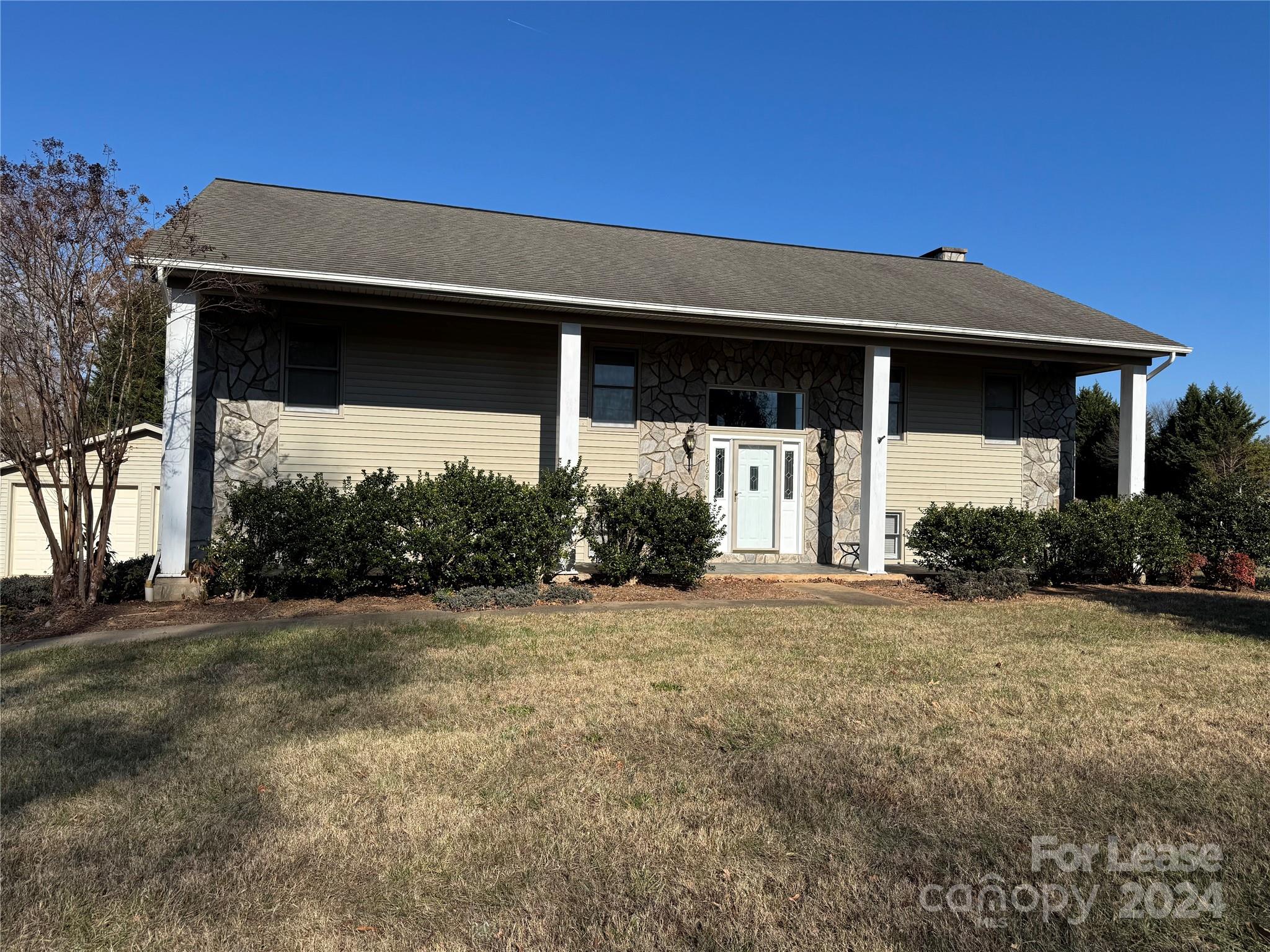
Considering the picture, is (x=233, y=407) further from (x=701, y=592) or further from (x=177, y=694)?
(x=177, y=694)

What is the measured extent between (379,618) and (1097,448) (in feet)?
62.4

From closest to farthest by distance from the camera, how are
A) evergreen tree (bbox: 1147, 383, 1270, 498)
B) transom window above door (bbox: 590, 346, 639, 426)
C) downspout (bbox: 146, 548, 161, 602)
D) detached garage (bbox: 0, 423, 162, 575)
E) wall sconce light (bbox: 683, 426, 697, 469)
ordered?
downspout (bbox: 146, 548, 161, 602)
transom window above door (bbox: 590, 346, 639, 426)
wall sconce light (bbox: 683, 426, 697, 469)
detached garage (bbox: 0, 423, 162, 575)
evergreen tree (bbox: 1147, 383, 1270, 498)

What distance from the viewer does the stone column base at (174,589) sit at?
31.0 feet

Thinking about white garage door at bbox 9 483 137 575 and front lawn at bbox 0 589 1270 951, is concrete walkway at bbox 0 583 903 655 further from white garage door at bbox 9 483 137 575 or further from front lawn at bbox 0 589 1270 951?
white garage door at bbox 9 483 137 575

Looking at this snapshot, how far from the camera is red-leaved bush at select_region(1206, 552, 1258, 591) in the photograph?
11758mm

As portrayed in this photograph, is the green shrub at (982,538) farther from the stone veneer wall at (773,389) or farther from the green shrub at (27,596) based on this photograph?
the green shrub at (27,596)

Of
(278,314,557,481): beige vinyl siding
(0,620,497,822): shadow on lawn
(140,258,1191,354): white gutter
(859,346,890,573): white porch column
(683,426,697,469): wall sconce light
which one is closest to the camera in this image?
(0,620,497,822): shadow on lawn

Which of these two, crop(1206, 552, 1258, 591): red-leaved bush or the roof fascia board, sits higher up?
the roof fascia board

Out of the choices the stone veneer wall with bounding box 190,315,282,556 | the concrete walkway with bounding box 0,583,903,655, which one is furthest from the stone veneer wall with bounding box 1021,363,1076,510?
the stone veneer wall with bounding box 190,315,282,556

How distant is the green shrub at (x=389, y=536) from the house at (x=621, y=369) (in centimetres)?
87

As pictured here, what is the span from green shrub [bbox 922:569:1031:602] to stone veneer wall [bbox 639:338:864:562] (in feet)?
10.0

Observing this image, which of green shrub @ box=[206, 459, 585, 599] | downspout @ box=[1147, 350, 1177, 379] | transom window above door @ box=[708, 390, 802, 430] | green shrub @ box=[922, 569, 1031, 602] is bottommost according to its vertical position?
green shrub @ box=[922, 569, 1031, 602]

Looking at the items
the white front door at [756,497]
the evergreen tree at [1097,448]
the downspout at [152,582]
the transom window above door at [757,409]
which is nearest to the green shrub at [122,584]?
the downspout at [152,582]

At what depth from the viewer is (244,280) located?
33.0 feet
